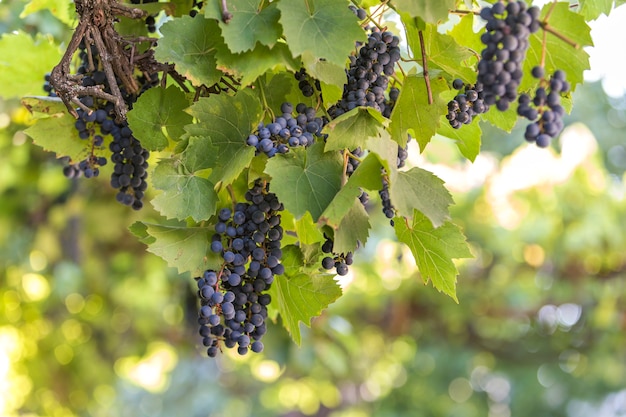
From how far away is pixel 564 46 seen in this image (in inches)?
27.2

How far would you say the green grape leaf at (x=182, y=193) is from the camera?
0.73 m

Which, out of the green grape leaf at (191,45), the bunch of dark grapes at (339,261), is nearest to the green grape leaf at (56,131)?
the green grape leaf at (191,45)

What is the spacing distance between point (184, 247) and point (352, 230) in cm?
19

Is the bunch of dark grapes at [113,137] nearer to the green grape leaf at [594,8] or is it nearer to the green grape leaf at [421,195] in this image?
the green grape leaf at [421,195]

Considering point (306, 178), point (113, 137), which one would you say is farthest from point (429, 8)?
point (113, 137)

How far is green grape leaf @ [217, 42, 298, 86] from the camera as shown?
2.27 feet

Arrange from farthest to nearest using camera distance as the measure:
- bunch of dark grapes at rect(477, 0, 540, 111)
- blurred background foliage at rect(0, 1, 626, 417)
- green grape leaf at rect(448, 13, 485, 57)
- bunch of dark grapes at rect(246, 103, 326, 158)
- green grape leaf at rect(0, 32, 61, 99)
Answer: blurred background foliage at rect(0, 1, 626, 417), green grape leaf at rect(0, 32, 61, 99), green grape leaf at rect(448, 13, 485, 57), bunch of dark grapes at rect(246, 103, 326, 158), bunch of dark grapes at rect(477, 0, 540, 111)

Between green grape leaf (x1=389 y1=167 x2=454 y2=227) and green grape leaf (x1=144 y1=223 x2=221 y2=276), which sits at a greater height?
green grape leaf (x1=389 y1=167 x2=454 y2=227)

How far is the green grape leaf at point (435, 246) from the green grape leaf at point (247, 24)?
0.24 m

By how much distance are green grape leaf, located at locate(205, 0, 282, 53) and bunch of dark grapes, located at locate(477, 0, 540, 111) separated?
20cm

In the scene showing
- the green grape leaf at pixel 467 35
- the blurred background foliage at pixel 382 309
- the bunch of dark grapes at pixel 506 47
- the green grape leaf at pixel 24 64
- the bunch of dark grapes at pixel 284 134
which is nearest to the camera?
the bunch of dark grapes at pixel 506 47

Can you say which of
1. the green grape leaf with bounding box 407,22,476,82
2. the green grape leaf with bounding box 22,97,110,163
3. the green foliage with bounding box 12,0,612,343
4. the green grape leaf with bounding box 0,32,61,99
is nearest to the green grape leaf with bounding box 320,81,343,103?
the green foliage with bounding box 12,0,612,343

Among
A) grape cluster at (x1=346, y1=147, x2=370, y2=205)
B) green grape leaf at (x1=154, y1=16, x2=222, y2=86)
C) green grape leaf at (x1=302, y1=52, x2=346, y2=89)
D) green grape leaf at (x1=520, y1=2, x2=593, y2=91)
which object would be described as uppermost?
green grape leaf at (x1=520, y1=2, x2=593, y2=91)

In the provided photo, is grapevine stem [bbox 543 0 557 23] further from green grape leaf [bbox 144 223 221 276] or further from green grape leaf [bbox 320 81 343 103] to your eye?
green grape leaf [bbox 144 223 221 276]
